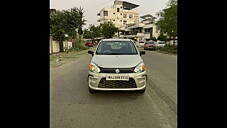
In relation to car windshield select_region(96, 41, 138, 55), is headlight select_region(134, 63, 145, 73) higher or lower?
lower

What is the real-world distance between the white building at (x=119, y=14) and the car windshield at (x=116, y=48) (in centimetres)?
8609

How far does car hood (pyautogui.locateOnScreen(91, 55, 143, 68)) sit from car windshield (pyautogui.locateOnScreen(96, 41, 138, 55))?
433 mm

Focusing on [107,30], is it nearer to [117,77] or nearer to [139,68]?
[139,68]

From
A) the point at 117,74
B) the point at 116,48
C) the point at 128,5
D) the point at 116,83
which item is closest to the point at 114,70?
the point at 117,74

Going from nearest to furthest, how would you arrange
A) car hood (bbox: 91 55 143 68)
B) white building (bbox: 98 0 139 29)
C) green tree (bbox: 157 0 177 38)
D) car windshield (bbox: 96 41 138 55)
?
1. car hood (bbox: 91 55 143 68)
2. car windshield (bbox: 96 41 138 55)
3. green tree (bbox: 157 0 177 38)
4. white building (bbox: 98 0 139 29)

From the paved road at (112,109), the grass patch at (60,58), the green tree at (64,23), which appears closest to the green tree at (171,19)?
the grass patch at (60,58)

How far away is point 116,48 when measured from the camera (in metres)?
6.33

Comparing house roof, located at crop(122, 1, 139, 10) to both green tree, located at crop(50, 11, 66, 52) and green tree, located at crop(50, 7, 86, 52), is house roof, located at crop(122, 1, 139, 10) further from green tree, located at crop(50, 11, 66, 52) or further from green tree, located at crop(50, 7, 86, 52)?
green tree, located at crop(50, 11, 66, 52)

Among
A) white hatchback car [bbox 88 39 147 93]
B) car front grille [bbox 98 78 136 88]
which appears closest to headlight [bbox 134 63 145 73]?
white hatchback car [bbox 88 39 147 93]

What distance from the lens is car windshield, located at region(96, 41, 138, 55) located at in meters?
6.08

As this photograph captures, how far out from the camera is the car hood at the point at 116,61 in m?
4.95
